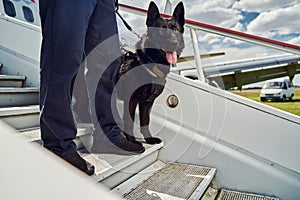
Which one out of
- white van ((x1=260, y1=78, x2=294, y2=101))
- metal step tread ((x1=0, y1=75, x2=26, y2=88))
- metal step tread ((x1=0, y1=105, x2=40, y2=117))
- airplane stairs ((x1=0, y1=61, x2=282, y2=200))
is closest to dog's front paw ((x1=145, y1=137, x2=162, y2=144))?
airplane stairs ((x1=0, y1=61, x2=282, y2=200))

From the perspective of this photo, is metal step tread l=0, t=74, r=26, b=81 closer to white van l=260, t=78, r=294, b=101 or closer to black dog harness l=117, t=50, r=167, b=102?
black dog harness l=117, t=50, r=167, b=102

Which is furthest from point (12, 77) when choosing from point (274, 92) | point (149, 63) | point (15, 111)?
point (274, 92)

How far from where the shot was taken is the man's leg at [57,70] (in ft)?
2.83

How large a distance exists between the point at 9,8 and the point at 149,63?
2.18 meters

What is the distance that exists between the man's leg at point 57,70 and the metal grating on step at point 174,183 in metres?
0.39

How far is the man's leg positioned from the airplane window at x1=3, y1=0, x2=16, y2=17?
7.40 ft

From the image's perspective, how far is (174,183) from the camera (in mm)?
1255

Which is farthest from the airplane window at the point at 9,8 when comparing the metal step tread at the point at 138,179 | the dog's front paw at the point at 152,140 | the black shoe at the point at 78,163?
the black shoe at the point at 78,163

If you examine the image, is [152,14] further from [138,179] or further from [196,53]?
[138,179]

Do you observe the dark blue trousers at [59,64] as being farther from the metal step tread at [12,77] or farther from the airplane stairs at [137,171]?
the metal step tread at [12,77]

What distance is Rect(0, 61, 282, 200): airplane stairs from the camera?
3.59 ft

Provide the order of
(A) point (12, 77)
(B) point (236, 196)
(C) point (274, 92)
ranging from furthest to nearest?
(C) point (274, 92) → (A) point (12, 77) → (B) point (236, 196)

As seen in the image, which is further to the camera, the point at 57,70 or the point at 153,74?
the point at 153,74

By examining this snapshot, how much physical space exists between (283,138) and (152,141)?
2.24ft
